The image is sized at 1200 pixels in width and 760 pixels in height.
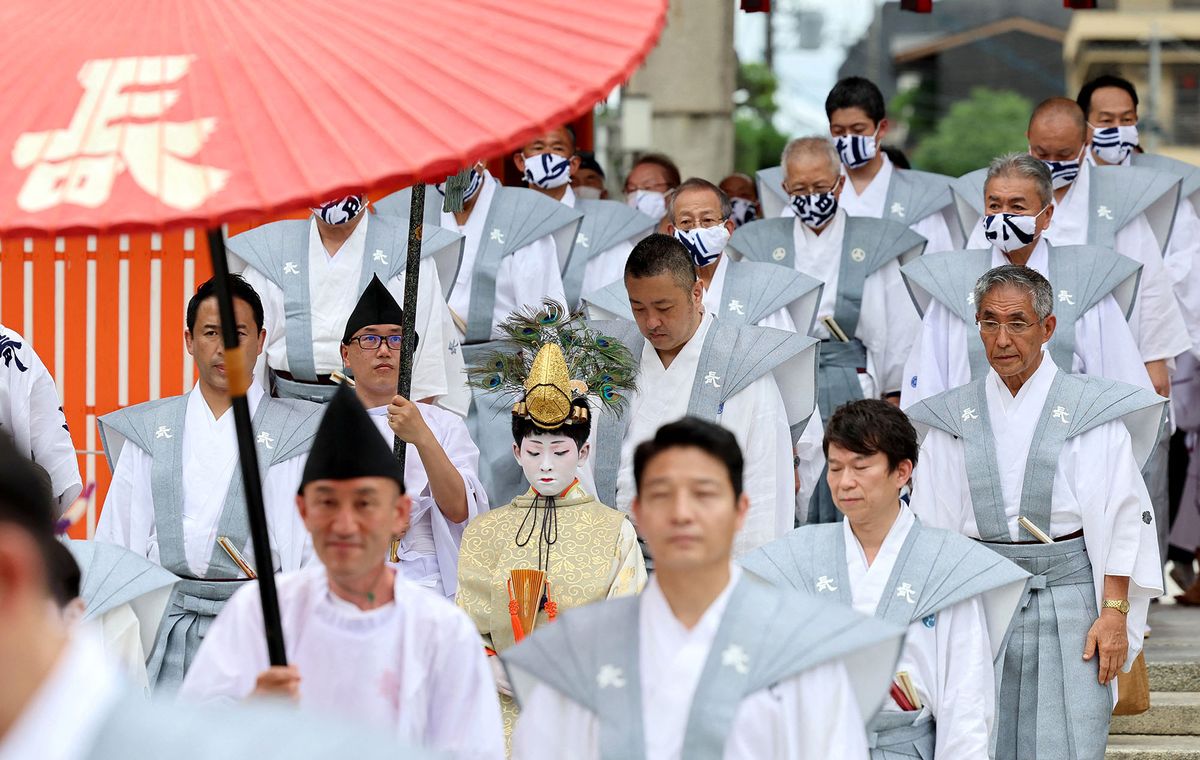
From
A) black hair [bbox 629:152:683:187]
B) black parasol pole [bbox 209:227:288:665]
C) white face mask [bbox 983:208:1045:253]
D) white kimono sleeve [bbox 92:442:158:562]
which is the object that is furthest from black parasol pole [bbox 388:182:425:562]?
black hair [bbox 629:152:683:187]

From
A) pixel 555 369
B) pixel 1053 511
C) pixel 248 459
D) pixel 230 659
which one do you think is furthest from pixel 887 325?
pixel 248 459

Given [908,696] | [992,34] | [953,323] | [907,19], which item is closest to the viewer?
[908,696]

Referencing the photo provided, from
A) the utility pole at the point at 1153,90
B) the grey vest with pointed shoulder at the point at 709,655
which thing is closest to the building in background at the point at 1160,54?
the utility pole at the point at 1153,90

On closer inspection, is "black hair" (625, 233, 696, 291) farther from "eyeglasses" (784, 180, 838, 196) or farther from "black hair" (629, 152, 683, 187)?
"black hair" (629, 152, 683, 187)

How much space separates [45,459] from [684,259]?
2511 millimetres

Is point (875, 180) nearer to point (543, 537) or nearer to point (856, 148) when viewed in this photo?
point (856, 148)

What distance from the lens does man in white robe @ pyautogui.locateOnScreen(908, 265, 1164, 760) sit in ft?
19.6

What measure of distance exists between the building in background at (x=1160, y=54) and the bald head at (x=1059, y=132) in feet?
108

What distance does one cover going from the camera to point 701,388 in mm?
6605

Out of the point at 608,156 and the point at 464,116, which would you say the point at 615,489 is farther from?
the point at 608,156

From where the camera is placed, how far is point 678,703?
12.6 feet

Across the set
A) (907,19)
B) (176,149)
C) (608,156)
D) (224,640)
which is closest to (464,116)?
(176,149)

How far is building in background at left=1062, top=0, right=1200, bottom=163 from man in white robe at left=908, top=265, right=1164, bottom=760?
3486 cm

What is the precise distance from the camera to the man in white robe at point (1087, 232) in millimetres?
7605
